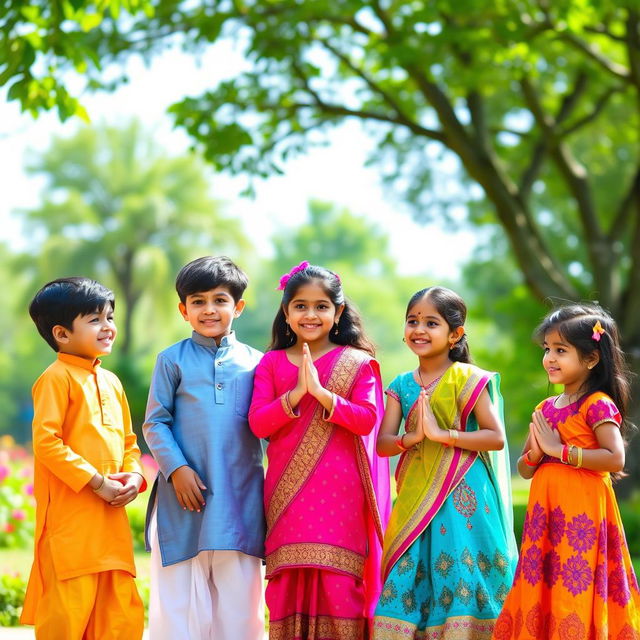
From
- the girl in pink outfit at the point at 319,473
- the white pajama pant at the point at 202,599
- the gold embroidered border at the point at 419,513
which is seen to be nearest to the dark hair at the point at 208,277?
the girl in pink outfit at the point at 319,473

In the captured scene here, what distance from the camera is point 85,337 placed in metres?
4.10

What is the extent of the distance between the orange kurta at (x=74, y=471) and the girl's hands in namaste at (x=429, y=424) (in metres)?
1.26

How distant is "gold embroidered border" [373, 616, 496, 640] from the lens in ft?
12.7

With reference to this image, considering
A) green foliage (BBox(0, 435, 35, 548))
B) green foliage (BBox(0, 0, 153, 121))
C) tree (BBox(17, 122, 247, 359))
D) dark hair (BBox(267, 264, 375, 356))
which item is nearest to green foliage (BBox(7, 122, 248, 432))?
tree (BBox(17, 122, 247, 359))

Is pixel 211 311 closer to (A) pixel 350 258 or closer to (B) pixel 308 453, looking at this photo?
(B) pixel 308 453

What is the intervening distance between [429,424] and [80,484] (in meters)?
1.45

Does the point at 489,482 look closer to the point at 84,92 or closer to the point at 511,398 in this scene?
the point at 84,92

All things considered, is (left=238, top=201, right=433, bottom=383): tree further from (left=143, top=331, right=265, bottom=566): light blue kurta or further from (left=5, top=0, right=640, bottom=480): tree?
(left=143, top=331, right=265, bottom=566): light blue kurta

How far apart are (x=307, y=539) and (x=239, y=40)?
272 inches

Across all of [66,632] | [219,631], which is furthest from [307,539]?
[66,632]

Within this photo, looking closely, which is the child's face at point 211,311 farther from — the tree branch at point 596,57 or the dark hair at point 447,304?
the tree branch at point 596,57

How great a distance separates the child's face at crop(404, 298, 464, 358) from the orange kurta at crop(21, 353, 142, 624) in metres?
1.34

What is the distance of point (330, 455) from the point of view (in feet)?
13.7

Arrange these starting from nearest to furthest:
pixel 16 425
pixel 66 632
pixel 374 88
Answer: pixel 66 632 → pixel 374 88 → pixel 16 425
